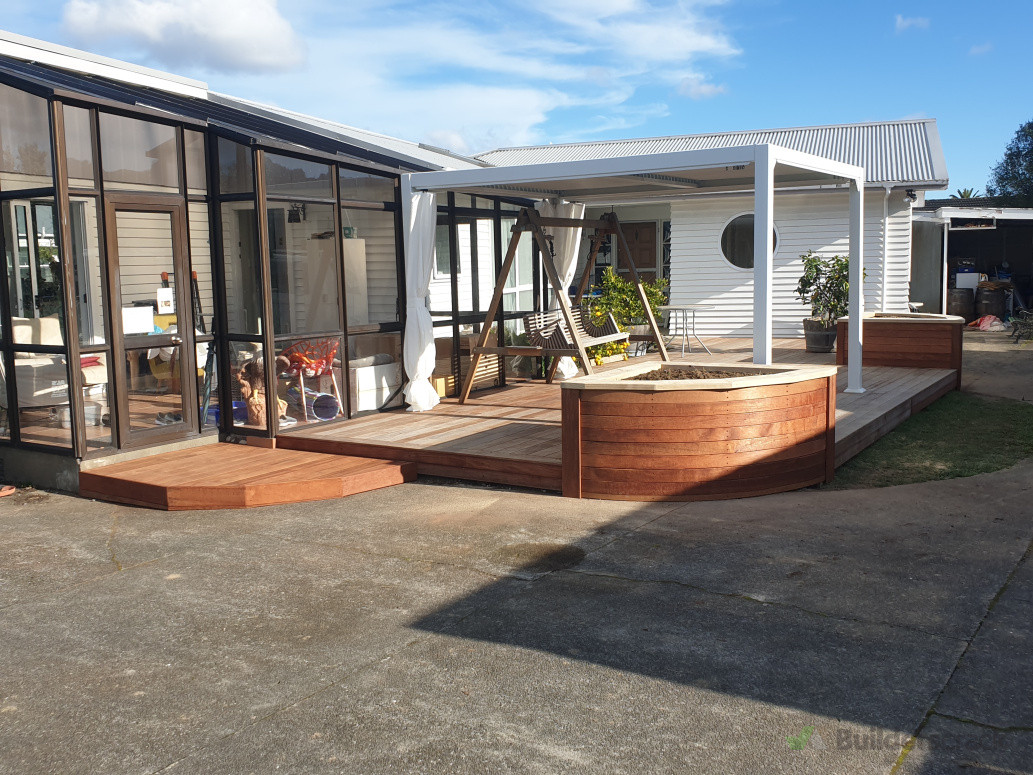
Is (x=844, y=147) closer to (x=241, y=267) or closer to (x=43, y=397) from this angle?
(x=241, y=267)

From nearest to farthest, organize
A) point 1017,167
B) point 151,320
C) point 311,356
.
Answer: point 151,320
point 311,356
point 1017,167

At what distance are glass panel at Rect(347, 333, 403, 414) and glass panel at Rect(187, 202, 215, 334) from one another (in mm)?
1200

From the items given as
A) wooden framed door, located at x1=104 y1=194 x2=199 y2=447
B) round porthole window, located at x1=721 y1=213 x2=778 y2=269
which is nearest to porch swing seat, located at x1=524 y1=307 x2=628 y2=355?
wooden framed door, located at x1=104 y1=194 x2=199 y2=447

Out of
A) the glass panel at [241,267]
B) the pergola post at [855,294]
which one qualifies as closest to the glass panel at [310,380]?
the glass panel at [241,267]

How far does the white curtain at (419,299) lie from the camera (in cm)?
814

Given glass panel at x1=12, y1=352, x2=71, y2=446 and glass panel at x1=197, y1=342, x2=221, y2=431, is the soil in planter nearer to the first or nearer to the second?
glass panel at x1=197, y1=342, x2=221, y2=431

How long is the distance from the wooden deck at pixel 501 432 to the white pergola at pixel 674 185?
52cm

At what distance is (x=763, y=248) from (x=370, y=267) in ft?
11.2

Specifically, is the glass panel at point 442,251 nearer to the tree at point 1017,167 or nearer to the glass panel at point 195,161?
the glass panel at point 195,161

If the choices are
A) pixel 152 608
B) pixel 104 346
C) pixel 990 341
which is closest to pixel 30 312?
pixel 104 346

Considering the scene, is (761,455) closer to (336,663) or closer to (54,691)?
(336,663)

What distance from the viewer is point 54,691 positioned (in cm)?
337

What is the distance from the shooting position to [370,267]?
26.9 feet

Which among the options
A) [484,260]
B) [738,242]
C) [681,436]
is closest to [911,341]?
[738,242]
